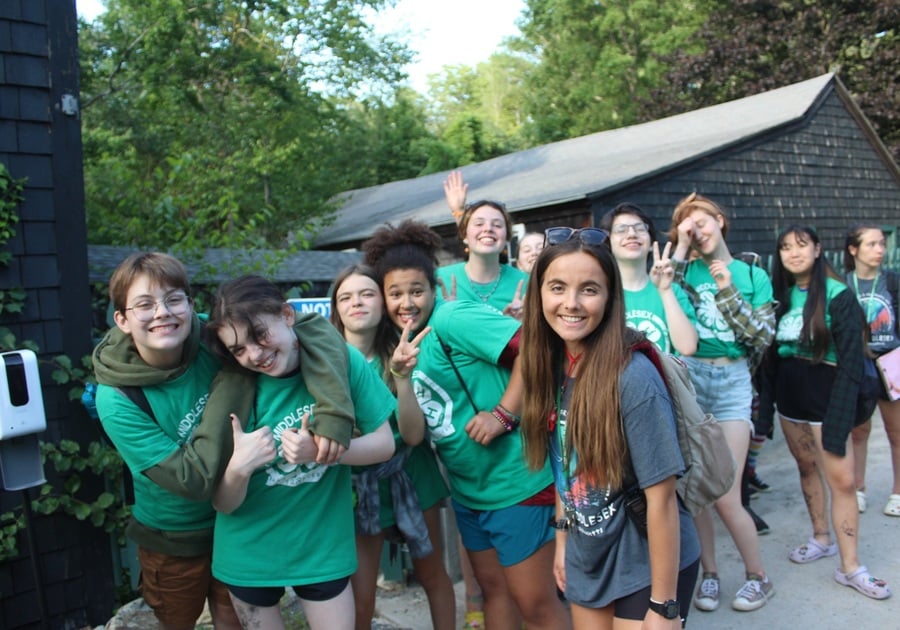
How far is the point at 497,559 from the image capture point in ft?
8.76

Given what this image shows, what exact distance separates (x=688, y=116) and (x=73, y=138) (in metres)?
14.4

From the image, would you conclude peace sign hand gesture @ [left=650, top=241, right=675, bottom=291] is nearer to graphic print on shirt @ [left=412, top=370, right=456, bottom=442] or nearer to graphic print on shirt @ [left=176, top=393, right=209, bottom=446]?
graphic print on shirt @ [left=412, top=370, right=456, bottom=442]

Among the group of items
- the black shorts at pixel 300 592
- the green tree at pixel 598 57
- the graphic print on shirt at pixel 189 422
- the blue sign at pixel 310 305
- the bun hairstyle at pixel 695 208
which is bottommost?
the black shorts at pixel 300 592

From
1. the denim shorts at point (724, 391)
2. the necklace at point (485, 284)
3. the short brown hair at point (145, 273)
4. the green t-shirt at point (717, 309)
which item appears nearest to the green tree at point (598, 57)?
the green t-shirt at point (717, 309)

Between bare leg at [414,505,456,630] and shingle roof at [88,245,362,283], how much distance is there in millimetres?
2420

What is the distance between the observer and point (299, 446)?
6.65ft

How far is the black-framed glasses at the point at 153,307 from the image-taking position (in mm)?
2213

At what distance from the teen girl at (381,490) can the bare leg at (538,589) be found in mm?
438

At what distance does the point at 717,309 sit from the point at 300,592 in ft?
7.99

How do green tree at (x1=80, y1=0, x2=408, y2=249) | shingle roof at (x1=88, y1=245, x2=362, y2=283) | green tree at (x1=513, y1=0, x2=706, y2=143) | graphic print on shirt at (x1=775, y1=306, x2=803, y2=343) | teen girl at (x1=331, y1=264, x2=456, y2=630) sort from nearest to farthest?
teen girl at (x1=331, y1=264, x2=456, y2=630) → graphic print on shirt at (x1=775, y1=306, x2=803, y2=343) → shingle roof at (x1=88, y1=245, x2=362, y2=283) → green tree at (x1=80, y1=0, x2=408, y2=249) → green tree at (x1=513, y1=0, x2=706, y2=143)

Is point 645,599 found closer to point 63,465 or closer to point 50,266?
point 63,465

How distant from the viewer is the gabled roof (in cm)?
1071

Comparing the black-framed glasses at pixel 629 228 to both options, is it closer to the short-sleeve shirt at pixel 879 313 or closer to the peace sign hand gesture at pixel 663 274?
the peace sign hand gesture at pixel 663 274

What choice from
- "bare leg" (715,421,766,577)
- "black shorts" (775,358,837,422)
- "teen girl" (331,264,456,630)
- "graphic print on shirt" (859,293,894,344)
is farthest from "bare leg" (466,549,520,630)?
"graphic print on shirt" (859,293,894,344)
